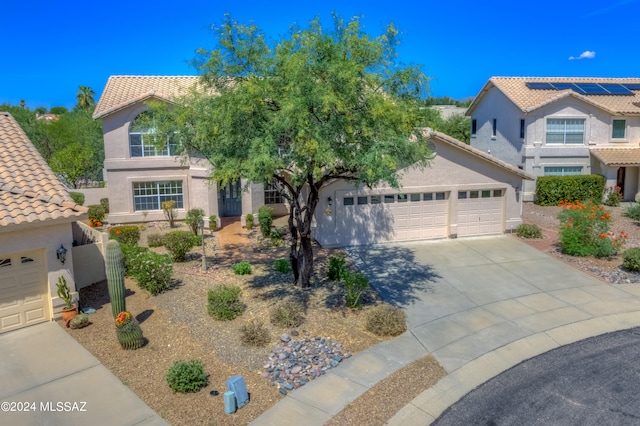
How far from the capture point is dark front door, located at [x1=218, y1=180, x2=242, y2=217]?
26.1m

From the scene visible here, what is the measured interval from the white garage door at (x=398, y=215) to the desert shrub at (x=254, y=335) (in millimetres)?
8713

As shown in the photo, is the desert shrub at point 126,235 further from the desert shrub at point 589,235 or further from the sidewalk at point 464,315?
the desert shrub at point 589,235

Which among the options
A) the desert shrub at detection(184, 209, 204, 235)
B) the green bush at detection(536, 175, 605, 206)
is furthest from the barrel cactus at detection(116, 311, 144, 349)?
the green bush at detection(536, 175, 605, 206)

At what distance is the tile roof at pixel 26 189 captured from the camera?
40.5 ft

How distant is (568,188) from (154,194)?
22797mm

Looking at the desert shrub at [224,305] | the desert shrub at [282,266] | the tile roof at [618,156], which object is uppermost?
the tile roof at [618,156]

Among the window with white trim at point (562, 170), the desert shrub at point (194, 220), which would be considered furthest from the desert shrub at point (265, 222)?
the window with white trim at point (562, 170)

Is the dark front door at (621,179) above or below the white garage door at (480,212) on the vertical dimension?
above

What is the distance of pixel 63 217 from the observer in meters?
12.6

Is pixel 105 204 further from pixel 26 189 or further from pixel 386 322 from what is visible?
pixel 386 322

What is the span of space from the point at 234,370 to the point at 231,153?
517 cm

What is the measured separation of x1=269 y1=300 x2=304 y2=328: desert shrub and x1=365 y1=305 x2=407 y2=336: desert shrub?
1713 mm

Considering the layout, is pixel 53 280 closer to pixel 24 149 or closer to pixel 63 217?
pixel 63 217

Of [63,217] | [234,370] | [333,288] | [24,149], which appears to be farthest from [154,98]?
[234,370]
